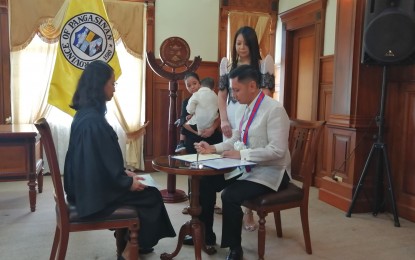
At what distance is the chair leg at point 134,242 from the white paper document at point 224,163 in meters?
0.48

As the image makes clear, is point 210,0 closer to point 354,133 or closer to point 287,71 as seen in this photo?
point 287,71

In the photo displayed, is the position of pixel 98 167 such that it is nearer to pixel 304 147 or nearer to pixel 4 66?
pixel 304 147

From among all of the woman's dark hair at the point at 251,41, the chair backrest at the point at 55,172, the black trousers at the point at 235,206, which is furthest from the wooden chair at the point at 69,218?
the woman's dark hair at the point at 251,41

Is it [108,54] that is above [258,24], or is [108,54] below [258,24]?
below

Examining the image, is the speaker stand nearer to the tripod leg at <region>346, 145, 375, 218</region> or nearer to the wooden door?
the tripod leg at <region>346, 145, 375, 218</region>

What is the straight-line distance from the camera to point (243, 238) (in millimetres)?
2695

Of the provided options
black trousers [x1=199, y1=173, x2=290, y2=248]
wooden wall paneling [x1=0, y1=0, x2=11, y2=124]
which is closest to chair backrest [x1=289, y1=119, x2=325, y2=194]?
black trousers [x1=199, y1=173, x2=290, y2=248]

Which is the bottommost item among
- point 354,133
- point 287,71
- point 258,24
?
point 354,133

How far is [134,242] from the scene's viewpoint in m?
1.84

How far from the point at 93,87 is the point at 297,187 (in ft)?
4.51

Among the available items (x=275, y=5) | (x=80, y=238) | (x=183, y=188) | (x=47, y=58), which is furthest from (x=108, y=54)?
(x=275, y=5)

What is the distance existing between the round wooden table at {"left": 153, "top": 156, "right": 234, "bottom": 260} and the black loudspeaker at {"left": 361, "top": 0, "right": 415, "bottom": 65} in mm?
1801

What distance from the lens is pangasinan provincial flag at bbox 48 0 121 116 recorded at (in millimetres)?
3801

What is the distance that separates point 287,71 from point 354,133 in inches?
68.0
